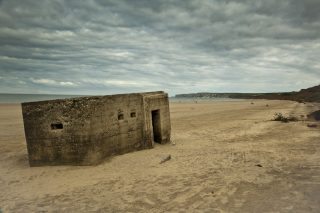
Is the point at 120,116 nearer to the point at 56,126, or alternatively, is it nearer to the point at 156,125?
the point at 56,126

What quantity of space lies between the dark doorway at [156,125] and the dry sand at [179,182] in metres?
0.57

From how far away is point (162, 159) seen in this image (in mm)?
10281

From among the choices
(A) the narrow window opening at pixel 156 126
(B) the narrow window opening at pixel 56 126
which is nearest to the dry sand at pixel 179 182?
(A) the narrow window opening at pixel 156 126

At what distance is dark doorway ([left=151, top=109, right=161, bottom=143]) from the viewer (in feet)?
43.3

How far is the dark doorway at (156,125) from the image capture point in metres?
13.2

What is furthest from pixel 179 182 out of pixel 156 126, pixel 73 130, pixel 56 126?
pixel 156 126

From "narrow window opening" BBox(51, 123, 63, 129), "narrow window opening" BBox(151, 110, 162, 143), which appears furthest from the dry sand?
"narrow window opening" BBox(51, 123, 63, 129)

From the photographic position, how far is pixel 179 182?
8.10 metres

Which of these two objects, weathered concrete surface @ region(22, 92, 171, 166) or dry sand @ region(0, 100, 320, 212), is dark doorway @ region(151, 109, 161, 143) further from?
weathered concrete surface @ region(22, 92, 171, 166)

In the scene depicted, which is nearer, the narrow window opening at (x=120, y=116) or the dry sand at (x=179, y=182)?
the dry sand at (x=179, y=182)

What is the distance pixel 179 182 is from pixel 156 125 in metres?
5.37

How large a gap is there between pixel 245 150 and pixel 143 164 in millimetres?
4210

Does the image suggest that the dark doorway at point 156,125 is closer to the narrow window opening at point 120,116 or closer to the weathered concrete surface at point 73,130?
the narrow window opening at point 120,116

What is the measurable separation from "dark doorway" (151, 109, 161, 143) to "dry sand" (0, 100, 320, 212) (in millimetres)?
574
